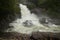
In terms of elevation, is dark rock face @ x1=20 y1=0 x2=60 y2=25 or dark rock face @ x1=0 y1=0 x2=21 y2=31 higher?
dark rock face @ x1=20 y1=0 x2=60 y2=25

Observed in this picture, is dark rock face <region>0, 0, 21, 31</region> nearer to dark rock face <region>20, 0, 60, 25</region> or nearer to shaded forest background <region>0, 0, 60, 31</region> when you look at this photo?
shaded forest background <region>0, 0, 60, 31</region>

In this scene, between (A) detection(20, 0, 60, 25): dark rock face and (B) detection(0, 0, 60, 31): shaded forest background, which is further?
(A) detection(20, 0, 60, 25): dark rock face

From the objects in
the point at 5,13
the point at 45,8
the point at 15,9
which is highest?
the point at 45,8

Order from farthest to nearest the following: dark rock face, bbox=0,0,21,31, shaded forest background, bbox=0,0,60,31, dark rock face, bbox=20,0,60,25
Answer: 1. dark rock face, bbox=20,0,60,25
2. shaded forest background, bbox=0,0,60,31
3. dark rock face, bbox=0,0,21,31

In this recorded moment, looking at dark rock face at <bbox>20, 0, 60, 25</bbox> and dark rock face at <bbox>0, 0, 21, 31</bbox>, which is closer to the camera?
dark rock face at <bbox>0, 0, 21, 31</bbox>

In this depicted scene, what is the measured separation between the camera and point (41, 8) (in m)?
19.9

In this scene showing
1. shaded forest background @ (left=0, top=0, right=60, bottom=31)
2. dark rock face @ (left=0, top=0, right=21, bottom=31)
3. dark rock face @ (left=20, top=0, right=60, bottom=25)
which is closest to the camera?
dark rock face @ (left=0, top=0, right=21, bottom=31)

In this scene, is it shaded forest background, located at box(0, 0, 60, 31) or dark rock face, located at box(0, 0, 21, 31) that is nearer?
dark rock face, located at box(0, 0, 21, 31)

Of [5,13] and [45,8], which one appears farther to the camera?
[45,8]

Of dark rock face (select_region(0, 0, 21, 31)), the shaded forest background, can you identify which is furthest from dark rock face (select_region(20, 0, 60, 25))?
dark rock face (select_region(0, 0, 21, 31))

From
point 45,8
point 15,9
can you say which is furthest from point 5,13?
point 45,8

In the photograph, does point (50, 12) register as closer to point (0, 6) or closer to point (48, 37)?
point (0, 6)

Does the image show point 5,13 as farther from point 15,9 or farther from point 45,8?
point 45,8

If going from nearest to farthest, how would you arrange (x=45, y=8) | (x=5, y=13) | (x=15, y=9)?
(x=5, y=13) < (x=15, y=9) < (x=45, y=8)
